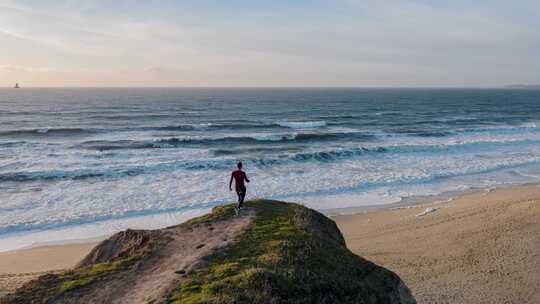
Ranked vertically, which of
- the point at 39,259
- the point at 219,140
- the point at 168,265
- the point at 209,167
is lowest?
the point at 39,259

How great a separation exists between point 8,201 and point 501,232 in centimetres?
2073

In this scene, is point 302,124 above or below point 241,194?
below

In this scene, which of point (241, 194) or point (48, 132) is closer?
point (241, 194)

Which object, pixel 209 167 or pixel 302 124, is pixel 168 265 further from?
pixel 302 124

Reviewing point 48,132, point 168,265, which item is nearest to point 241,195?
point 168,265

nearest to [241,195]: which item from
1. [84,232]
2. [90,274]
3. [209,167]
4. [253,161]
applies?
[90,274]

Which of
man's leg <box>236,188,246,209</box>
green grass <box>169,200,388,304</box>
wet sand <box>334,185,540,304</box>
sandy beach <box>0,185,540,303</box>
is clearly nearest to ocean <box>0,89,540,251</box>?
sandy beach <box>0,185,540,303</box>

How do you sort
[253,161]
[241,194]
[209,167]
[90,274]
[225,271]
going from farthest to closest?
[253,161], [209,167], [241,194], [90,274], [225,271]

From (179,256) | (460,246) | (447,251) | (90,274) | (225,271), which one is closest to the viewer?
(225,271)

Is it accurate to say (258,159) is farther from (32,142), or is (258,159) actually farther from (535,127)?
(535,127)

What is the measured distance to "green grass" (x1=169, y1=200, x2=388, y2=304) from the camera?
714 centimetres

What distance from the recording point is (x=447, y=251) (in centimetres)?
1457

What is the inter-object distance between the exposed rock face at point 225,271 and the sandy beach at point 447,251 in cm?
234

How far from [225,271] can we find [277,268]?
908 mm
